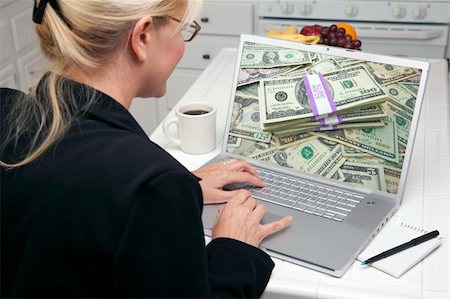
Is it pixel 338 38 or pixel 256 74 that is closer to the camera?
pixel 256 74

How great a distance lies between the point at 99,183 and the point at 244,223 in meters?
0.38

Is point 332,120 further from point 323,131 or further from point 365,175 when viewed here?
point 365,175

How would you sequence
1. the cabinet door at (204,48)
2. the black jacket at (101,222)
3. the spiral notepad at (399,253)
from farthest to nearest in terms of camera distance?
the cabinet door at (204,48) < the spiral notepad at (399,253) < the black jacket at (101,222)

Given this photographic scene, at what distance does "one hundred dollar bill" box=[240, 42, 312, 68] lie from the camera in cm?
140

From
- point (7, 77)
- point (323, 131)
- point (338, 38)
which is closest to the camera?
point (323, 131)

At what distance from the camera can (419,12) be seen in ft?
8.25

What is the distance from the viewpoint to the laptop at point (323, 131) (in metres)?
1.24

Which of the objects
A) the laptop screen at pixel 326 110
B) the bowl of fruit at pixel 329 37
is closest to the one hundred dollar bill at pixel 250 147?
the laptop screen at pixel 326 110

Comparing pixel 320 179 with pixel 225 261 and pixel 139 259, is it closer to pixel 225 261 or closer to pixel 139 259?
pixel 225 261

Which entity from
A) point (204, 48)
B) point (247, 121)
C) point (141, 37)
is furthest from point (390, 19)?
point (141, 37)

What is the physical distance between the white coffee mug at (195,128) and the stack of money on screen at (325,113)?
2.4 inches

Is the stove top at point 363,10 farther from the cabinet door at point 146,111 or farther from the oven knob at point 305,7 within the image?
the cabinet door at point 146,111

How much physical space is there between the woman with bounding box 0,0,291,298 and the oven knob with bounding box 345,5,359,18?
5.38 ft

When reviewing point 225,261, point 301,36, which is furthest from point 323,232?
point 301,36
